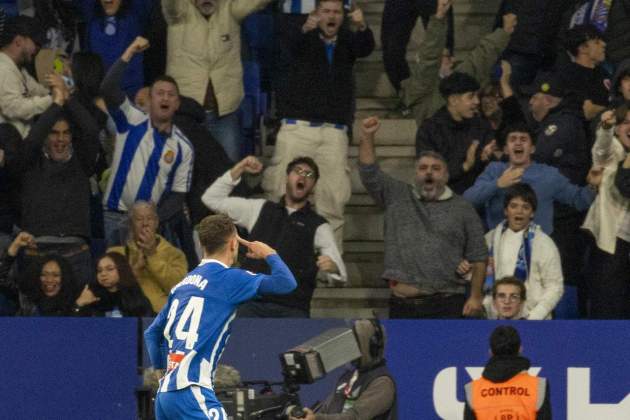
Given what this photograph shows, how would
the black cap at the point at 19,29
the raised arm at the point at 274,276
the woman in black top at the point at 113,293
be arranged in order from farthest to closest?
1. the black cap at the point at 19,29
2. the woman in black top at the point at 113,293
3. the raised arm at the point at 274,276

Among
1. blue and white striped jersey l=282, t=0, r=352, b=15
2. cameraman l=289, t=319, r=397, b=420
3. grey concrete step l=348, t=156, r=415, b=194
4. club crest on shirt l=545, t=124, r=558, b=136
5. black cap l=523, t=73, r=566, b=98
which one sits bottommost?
cameraman l=289, t=319, r=397, b=420

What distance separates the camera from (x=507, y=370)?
10.6 m

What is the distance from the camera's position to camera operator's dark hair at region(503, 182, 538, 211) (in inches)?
487

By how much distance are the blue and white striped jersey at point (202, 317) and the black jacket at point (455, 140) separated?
4.70 metres

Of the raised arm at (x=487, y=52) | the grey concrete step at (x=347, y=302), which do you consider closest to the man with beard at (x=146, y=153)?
the grey concrete step at (x=347, y=302)

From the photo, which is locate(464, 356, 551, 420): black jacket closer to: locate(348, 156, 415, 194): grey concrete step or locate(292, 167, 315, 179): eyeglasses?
locate(292, 167, 315, 179): eyeglasses

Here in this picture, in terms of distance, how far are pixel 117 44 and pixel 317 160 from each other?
2.21 meters

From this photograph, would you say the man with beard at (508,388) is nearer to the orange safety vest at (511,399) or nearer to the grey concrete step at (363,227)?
the orange safety vest at (511,399)

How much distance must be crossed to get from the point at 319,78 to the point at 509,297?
282 centimetres

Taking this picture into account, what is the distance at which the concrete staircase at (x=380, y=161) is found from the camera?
545 inches

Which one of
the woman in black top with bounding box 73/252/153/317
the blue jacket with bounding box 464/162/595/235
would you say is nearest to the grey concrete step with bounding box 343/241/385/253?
the blue jacket with bounding box 464/162/595/235

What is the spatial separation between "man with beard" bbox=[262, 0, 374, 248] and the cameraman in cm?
323

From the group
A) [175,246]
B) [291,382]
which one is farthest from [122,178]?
[291,382]

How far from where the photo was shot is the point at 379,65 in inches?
626
